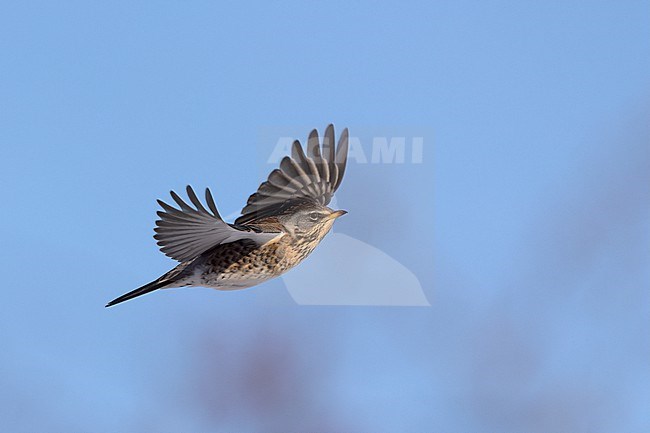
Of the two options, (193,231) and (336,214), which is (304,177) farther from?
(193,231)

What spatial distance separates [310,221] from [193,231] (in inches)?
12.4

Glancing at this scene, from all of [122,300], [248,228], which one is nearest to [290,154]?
[248,228]

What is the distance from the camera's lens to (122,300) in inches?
65.4

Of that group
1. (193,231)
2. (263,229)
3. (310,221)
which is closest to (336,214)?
(310,221)

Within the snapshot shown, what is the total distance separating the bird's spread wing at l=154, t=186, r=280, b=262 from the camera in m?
1.57

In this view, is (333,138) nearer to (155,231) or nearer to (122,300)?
(155,231)

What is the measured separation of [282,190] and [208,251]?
0.85 ft

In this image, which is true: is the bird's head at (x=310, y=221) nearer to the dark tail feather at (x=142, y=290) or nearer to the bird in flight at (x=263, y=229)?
the bird in flight at (x=263, y=229)

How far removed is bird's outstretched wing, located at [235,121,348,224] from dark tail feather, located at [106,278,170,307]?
0.28 m

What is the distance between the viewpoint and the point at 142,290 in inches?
67.1

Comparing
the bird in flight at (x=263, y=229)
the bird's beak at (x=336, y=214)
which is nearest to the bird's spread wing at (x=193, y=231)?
the bird in flight at (x=263, y=229)

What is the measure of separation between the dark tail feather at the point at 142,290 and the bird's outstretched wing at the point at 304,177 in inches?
11.0

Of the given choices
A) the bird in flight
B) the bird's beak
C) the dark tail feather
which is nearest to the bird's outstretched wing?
the bird in flight

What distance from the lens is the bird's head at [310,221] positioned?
1.86 meters
